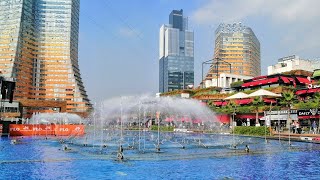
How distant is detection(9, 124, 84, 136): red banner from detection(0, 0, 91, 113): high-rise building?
97887 mm

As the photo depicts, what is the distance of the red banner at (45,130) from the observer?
67188 mm

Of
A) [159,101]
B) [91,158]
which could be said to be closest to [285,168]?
[91,158]

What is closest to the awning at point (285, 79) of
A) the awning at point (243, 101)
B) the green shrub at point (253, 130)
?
the awning at point (243, 101)

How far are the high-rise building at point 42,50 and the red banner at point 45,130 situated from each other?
97887mm

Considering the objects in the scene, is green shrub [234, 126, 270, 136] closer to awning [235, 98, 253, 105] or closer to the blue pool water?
awning [235, 98, 253, 105]

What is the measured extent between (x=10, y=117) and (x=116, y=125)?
3978 centimetres

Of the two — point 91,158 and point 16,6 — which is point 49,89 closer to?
point 16,6

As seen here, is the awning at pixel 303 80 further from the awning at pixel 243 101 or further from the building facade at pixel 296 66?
the building facade at pixel 296 66

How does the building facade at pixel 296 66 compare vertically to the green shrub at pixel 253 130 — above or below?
above

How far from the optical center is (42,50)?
185 meters

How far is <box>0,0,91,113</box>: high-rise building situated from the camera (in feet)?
553

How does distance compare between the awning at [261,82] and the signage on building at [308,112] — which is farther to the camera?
the awning at [261,82]

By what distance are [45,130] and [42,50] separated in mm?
122783

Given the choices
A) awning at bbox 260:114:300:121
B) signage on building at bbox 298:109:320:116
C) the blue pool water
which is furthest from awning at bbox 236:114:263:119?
the blue pool water
